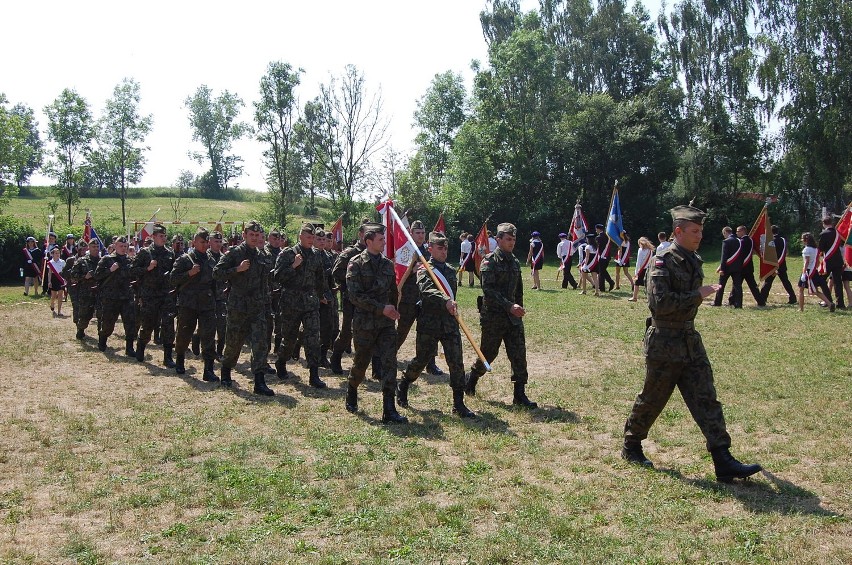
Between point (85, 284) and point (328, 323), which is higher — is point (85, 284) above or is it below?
above

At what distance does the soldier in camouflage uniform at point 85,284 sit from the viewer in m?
14.9

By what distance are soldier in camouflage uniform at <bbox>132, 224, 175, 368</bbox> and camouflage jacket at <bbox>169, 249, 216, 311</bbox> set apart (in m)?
1.15

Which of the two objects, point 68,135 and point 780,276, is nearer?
point 780,276

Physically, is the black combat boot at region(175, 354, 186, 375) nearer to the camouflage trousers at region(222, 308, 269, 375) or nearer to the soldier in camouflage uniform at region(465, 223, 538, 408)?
the camouflage trousers at region(222, 308, 269, 375)

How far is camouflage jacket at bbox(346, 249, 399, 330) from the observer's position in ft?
28.3

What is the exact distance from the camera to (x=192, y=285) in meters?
11.7

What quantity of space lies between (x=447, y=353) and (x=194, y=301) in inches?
194

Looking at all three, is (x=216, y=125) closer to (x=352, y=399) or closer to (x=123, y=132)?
(x=123, y=132)

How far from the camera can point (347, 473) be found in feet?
22.0

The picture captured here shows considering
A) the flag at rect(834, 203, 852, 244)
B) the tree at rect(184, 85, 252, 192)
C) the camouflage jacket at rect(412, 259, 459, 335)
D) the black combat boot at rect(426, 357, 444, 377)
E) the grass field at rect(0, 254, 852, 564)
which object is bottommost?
the grass field at rect(0, 254, 852, 564)

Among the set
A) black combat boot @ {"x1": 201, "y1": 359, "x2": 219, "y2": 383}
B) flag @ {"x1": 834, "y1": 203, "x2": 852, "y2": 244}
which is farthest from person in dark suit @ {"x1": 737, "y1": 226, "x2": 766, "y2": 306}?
black combat boot @ {"x1": 201, "y1": 359, "x2": 219, "y2": 383}

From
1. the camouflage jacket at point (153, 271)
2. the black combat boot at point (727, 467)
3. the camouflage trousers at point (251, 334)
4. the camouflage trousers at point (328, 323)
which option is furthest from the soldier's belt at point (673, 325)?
the camouflage jacket at point (153, 271)

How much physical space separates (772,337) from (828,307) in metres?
4.43

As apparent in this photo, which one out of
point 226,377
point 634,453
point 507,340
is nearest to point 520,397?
point 507,340
